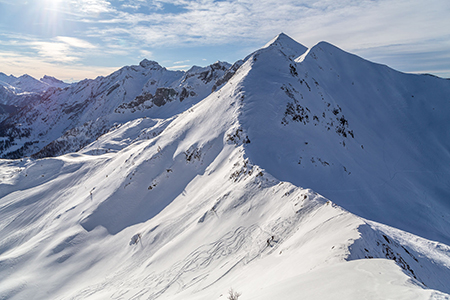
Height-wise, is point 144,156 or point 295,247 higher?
point 144,156

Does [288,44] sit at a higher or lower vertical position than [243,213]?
higher

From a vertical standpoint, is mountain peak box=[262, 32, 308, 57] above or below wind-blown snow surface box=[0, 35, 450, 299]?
above

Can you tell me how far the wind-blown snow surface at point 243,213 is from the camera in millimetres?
7133

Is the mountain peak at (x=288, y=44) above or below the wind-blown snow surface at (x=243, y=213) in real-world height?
above

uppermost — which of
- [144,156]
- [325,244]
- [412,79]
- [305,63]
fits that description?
[305,63]

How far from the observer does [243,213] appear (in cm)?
1138

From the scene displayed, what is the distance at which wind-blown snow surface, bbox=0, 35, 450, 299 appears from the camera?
713 centimetres

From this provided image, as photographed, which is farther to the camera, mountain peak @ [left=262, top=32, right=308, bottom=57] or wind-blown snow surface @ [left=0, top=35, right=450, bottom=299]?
mountain peak @ [left=262, top=32, right=308, bottom=57]

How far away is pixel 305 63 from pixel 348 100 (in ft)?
34.1

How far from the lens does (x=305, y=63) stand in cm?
4069

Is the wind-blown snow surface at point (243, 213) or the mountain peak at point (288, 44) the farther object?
the mountain peak at point (288, 44)

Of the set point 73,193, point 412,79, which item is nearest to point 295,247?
point 73,193

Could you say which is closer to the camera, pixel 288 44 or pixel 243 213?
pixel 243 213

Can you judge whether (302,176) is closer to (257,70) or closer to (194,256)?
(194,256)
